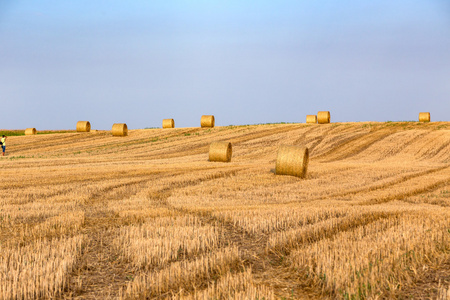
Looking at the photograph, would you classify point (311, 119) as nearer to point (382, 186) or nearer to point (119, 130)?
point (119, 130)

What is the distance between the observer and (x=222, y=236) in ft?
20.7

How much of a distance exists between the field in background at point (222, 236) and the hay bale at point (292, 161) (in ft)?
1.62

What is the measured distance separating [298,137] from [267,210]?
23.1 metres

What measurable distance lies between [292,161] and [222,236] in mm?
8425

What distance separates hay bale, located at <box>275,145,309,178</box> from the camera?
1420 centimetres

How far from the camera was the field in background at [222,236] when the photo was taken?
14.4 feet

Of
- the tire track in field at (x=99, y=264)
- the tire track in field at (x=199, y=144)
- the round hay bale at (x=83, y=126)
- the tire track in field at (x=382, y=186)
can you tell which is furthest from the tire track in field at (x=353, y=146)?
the round hay bale at (x=83, y=126)

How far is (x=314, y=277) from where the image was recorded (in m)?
4.55

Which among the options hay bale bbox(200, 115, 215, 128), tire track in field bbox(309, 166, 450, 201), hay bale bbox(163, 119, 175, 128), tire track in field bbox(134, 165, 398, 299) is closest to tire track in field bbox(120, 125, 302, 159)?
hay bale bbox(200, 115, 215, 128)

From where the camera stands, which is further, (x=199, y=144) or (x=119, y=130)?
(x=119, y=130)

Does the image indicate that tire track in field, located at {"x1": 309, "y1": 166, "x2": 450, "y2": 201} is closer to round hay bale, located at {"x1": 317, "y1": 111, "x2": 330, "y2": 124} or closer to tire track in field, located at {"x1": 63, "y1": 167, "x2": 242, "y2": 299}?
tire track in field, located at {"x1": 63, "y1": 167, "x2": 242, "y2": 299}

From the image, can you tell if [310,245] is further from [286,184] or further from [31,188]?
[31,188]

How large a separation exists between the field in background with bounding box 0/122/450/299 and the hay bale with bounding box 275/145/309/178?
0.49 meters

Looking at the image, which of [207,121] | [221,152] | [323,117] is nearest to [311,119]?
[323,117]
